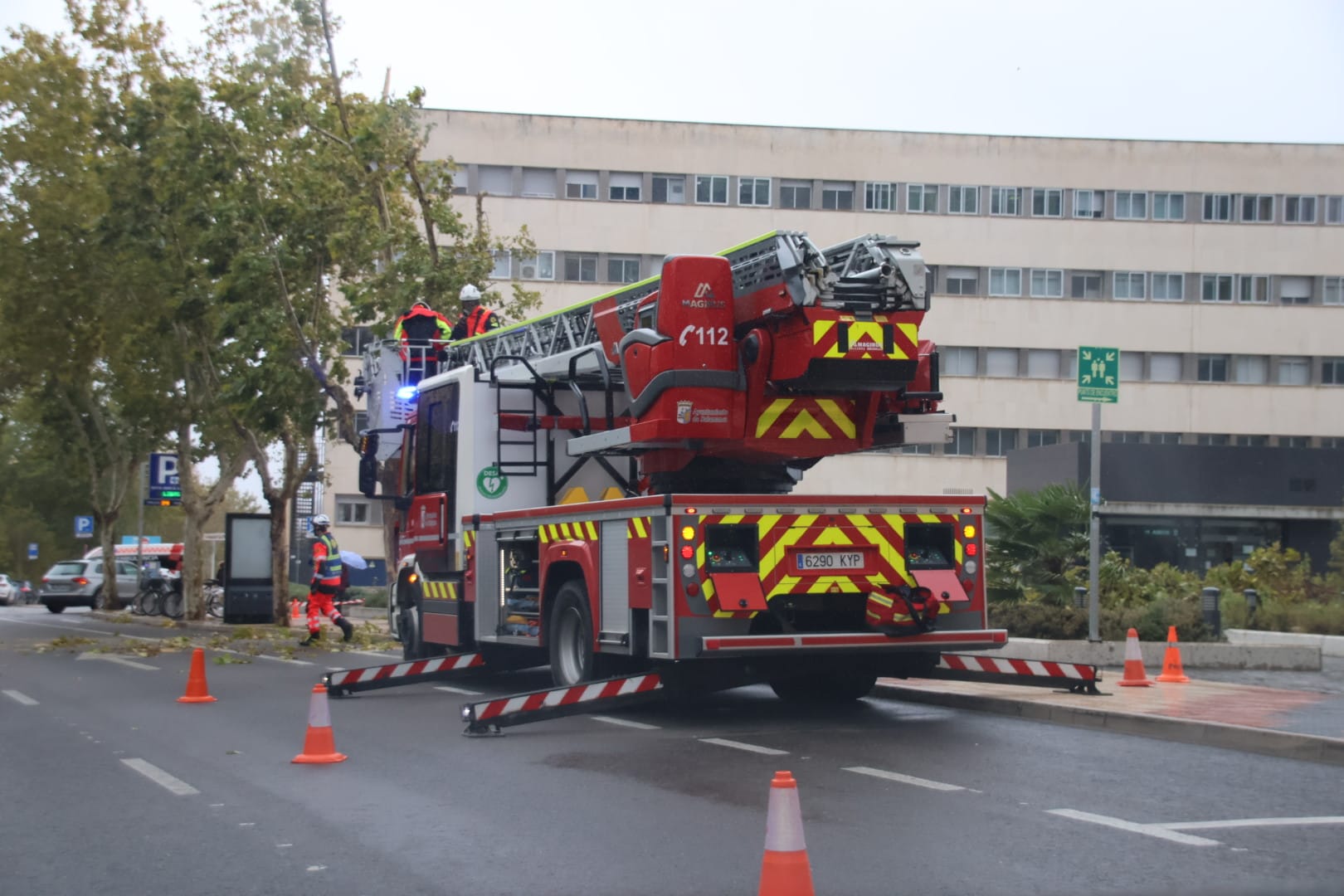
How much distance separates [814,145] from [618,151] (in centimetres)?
663

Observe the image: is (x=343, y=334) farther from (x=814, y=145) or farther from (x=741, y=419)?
(x=814, y=145)

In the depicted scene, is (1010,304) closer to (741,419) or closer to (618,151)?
(618,151)

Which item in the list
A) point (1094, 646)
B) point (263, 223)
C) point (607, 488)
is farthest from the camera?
point (263, 223)

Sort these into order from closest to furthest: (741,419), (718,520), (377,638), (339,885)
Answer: (339,885), (718,520), (741,419), (377,638)

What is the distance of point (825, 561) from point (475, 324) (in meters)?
8.08

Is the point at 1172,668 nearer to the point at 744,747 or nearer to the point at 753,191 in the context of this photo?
the point at 744,747

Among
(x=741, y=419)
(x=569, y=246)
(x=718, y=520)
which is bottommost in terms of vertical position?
(x=718, y=520)

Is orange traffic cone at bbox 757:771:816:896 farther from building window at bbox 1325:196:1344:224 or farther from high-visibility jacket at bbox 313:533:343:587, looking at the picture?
building window at bbox 1325:196:1344:224

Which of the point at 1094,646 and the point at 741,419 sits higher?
the point at 741,419

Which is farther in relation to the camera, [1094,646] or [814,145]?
[814,145]

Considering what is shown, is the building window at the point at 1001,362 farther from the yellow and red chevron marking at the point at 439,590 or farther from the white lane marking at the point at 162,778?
the white lane marking at the point at 162,778

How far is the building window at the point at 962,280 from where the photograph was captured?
51375mm

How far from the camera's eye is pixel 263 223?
1073 inches

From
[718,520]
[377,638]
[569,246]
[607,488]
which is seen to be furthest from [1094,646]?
[569,246]
